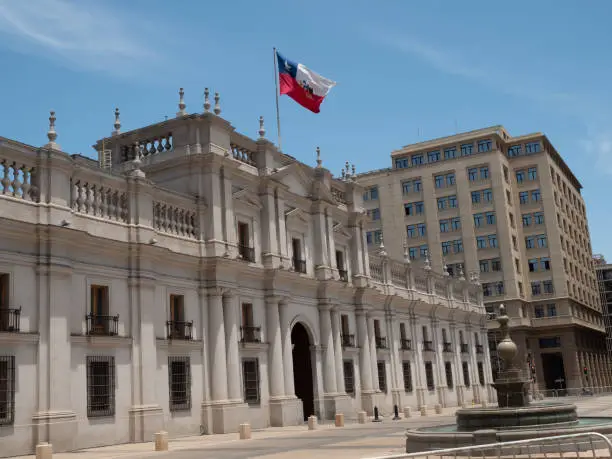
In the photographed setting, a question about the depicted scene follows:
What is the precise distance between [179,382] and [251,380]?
505 cm

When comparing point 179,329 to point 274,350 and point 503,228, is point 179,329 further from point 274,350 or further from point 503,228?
point 503,228

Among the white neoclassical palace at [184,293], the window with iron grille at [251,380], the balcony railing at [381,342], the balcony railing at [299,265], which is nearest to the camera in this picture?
the white neoclassical palace at [184,293]

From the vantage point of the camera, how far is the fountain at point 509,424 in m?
18.3

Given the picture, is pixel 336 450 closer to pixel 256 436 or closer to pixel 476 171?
pixel 256 436

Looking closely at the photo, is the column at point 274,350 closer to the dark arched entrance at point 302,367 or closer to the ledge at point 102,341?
the dark arched entrance at point 302,367

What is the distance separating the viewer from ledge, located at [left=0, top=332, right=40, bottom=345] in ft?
82.8

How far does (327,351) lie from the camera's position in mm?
43094

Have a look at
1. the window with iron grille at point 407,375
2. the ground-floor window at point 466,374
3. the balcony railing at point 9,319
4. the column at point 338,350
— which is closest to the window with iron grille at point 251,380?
the column at point 338,350

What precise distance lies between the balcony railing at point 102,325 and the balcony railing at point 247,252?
29.6 feet

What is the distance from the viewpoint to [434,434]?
19219 mm

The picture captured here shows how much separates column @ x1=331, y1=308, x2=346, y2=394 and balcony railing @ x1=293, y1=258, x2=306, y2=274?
3786 mm

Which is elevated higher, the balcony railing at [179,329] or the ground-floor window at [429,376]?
the balcony railing at [179,329]

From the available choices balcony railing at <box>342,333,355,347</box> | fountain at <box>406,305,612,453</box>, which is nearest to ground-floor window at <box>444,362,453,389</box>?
balcony railing at <box>342,333,355,347</box>

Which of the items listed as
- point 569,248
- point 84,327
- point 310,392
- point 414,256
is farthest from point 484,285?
point 84,327
